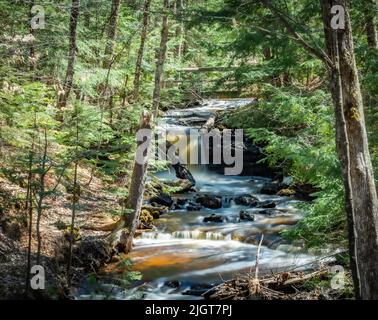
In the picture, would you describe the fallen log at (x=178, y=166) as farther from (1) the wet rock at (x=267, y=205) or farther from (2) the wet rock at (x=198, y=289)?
(2) the wet rock at (x=198, y=289)

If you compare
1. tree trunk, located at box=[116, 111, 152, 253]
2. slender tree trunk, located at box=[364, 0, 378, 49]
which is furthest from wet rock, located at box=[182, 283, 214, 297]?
Result: slender tree trunk, located at box=[364, 0, 378, 49]

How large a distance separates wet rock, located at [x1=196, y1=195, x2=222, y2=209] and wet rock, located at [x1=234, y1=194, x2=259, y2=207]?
2.20ft

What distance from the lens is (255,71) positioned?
973 cm

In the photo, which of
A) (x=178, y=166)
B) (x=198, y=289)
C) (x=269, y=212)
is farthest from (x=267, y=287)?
(x=178, y=166)

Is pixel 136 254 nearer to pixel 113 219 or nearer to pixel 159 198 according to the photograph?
pixel 113 219

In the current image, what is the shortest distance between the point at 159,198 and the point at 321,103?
746cm

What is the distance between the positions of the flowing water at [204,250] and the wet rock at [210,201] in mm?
259

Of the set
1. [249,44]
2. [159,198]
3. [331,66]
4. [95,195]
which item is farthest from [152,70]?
[331,66]

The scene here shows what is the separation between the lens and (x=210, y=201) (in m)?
15.1

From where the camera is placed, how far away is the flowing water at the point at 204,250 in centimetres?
915

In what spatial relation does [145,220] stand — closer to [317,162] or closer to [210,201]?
[210,201]

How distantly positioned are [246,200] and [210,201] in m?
1.33

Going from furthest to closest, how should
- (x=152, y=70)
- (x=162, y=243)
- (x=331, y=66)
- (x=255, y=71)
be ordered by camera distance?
(x=152, y=70) → (x=162, y=243) → (x=255, y=71) → (x=331, y=66)

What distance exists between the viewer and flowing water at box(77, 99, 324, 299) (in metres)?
9.15
